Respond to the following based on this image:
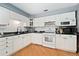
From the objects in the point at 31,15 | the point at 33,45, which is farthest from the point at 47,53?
the point at 31,15

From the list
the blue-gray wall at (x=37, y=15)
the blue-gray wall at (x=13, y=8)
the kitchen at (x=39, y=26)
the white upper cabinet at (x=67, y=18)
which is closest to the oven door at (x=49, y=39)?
the kitchen at (x=39, y=26)

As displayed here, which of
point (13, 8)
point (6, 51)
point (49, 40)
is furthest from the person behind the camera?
point (49, 40)

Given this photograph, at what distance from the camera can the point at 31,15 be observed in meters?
1.16

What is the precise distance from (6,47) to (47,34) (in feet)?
2.34

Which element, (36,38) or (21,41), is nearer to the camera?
(36,38)

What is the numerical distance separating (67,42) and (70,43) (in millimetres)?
87

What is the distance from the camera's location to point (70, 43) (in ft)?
4.10

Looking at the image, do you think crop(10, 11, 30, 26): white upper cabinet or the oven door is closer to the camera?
crop(10, 11, 30, 26): white upper cabinet

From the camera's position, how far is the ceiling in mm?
1074

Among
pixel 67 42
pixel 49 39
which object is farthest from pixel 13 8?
pixel 67 42

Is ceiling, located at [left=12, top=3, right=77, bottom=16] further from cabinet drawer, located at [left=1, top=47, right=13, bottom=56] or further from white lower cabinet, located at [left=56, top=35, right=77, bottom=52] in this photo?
cabinet drawer, located at [left=1, top=47, right=13, bottom=56]

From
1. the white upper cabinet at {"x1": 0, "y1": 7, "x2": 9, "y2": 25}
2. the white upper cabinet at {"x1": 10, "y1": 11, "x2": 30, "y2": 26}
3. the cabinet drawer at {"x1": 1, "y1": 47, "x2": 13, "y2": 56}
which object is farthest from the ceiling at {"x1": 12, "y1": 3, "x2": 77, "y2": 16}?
the cabinet drawer at {"x1": 1, "y1": 47, "x2": 13, "y2": 56}

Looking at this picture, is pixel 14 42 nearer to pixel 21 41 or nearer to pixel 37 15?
→ pixel 21 41

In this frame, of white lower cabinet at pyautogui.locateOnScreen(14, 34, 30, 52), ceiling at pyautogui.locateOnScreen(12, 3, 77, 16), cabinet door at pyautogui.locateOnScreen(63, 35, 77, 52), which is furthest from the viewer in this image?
white lower cabinet at pyautogui.locateOnScreen(14, 34, 30, 52)
